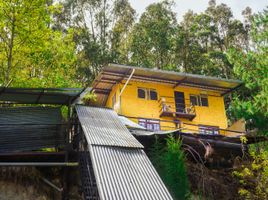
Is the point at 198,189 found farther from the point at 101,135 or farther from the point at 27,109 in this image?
the point at 27,109

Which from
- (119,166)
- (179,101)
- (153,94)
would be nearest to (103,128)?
(119,166)

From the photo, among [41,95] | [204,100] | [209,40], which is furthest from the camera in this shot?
[209,40]

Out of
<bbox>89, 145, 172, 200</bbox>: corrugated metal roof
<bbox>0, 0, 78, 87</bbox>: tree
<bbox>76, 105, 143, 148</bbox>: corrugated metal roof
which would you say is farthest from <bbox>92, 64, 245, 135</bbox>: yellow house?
<bbox>89, 145, 172, 200</bbox>: corrugated metal roof

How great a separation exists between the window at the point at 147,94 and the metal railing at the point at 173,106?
527 millimetres

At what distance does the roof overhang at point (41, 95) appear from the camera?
917 cm

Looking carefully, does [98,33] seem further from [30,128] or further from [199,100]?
[30,128]

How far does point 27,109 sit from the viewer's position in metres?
10.0

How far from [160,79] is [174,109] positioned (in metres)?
2.41

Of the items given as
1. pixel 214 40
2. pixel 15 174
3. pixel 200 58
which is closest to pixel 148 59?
pixel 200 58

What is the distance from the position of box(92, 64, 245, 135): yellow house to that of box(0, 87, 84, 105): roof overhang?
9898 mm

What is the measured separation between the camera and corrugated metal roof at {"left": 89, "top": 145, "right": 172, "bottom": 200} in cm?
581

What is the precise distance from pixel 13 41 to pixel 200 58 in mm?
22908

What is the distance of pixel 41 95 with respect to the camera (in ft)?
31.8

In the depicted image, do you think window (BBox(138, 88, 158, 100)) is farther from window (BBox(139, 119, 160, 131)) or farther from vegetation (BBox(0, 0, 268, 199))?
vegetation (BBox(0, 0, 268, 199))
